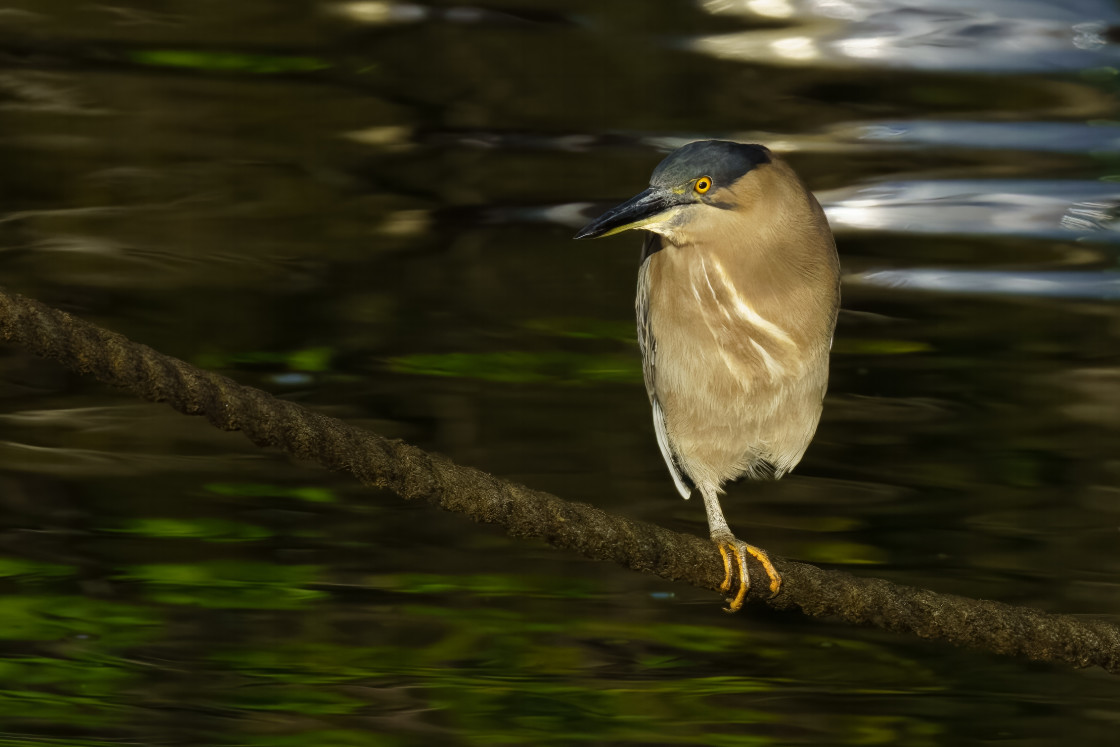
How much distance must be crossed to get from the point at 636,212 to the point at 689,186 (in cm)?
11

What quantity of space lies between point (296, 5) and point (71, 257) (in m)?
1.29

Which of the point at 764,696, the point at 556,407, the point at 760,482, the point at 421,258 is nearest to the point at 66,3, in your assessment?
the point at 421,258

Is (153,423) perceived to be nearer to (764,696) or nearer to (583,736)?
(583,736)

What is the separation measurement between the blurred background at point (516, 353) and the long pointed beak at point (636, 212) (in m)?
2.49

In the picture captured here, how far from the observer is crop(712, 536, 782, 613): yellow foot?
1874 millimetres

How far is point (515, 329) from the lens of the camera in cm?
450

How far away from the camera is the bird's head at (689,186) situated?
1.82 m

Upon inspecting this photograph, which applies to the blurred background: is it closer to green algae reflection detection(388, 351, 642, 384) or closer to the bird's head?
green algae reflection detection(388, 351, 642, 384)

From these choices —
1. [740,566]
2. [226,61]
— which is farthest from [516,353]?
[740,566]

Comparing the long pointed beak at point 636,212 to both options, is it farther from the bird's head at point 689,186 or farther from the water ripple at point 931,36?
the water ripple at point 931,36

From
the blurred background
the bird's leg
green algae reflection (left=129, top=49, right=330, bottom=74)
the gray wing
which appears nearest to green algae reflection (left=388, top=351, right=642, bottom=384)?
the blurred background

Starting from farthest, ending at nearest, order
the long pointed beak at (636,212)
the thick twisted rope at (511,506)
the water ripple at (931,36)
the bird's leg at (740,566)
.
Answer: the water ripple at (931,36)
the bird's leg at (740,566)
the long pointed beak at (636,212)
the thick twisted rope at (511,506)

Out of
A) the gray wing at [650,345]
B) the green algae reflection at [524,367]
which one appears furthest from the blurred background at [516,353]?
the gray wing at [650,345]

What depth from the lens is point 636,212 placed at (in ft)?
5.93
